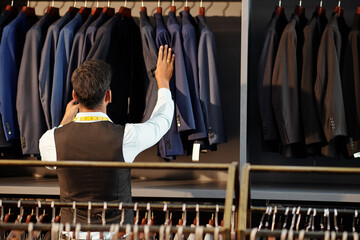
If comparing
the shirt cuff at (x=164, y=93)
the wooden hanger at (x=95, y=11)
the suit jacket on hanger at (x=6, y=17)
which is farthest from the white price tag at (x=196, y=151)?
the suit jacket on hanger at (x=6, y=17)

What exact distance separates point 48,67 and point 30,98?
20 centimetres

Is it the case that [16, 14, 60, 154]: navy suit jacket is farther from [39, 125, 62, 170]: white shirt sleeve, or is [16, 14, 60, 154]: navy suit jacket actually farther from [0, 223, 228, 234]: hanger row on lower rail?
[0, 223, 228, 234]: hanger row on lower rail

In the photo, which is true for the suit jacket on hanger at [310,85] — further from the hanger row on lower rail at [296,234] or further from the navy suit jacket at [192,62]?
the hanger row on lower rail at [296,234]

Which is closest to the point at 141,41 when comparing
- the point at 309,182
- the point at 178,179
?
the point at 178,179

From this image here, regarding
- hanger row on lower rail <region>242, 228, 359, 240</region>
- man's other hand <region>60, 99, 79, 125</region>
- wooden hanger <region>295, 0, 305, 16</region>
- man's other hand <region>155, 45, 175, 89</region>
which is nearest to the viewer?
hanger row on lower rail <region>242, 228, 359, 240</region>

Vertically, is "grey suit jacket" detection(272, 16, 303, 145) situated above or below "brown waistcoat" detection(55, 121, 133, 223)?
above

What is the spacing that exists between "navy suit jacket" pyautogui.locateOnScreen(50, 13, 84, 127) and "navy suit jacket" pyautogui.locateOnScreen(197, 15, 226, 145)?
A: 0.72 meters

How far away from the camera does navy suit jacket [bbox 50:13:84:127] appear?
8.94ft

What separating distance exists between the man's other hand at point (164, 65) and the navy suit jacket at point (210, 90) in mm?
199

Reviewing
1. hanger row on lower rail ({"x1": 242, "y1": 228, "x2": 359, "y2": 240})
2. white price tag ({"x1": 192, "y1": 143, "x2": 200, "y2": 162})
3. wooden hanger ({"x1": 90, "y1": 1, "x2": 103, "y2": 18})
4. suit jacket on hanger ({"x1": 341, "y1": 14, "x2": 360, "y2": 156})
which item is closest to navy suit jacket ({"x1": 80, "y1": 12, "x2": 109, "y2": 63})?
wooden hanger ({"x1": 90, "y1": 1, "x2": 103, "y2": 18})

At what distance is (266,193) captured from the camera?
8.45 feet

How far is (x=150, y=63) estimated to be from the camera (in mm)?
2775

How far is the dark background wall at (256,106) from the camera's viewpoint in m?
3.14

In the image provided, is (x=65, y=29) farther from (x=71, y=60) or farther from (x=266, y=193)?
(x=266, y=193)
